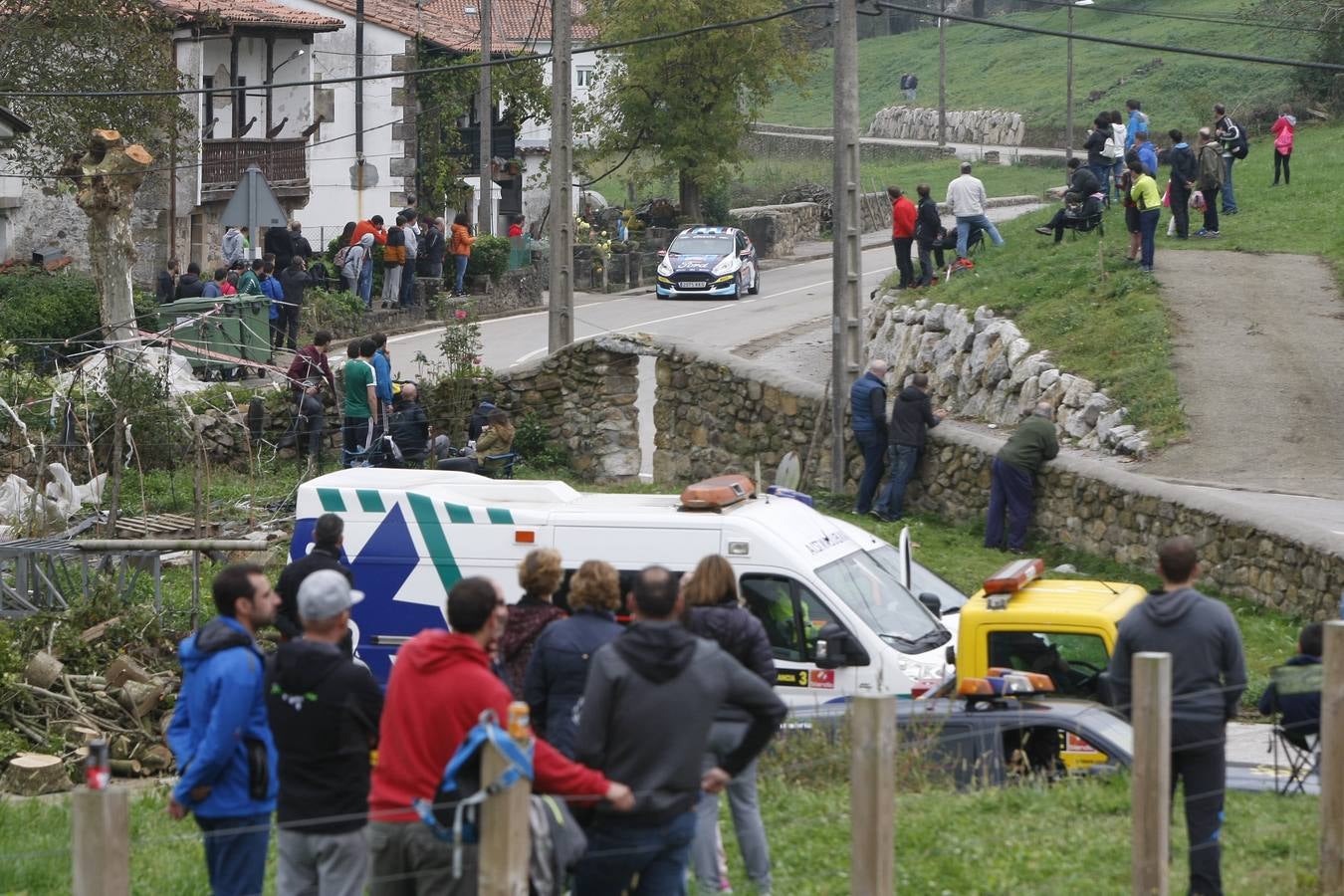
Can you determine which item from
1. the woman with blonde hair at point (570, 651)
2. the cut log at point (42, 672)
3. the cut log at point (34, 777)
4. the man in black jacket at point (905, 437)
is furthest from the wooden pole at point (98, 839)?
the man in black jacket at point (905, 437)

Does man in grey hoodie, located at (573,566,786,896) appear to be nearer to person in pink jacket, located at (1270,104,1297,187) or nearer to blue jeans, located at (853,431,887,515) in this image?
blue jeans, located at (853,431,887,515)

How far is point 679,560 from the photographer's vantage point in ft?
36.8

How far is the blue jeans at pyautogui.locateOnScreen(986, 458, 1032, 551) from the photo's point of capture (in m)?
16.9

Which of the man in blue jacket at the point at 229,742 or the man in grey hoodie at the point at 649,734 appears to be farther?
the man in blue jacket at the point at 229,742

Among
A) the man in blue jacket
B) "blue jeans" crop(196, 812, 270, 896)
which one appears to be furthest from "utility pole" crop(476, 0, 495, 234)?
"blue jeans" crop(196, 812, 270, 896)

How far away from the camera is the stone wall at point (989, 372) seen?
19.7 meters

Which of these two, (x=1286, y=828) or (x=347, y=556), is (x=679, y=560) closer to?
(x=347, y=556)

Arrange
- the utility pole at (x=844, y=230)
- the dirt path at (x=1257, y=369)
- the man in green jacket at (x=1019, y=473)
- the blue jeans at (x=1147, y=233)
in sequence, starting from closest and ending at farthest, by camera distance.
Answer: the man in green jacket at (x=1019, y=473) → the dirt path at (x=1257, y=369) → the utility pole at (x=844, y=230) → the blue jeans at (x=1147, y=233)

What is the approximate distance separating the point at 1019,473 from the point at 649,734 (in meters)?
11.8

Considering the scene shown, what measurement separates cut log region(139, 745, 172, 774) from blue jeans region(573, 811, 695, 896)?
687 cm

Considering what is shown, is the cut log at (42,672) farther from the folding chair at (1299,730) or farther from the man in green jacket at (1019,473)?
the man in green jacket at (1019,473)

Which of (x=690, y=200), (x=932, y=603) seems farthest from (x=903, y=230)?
(x=690, y=200)

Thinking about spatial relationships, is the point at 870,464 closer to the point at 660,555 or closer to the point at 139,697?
the point at 660,555

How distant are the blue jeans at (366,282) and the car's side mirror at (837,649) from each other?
2358 cm
